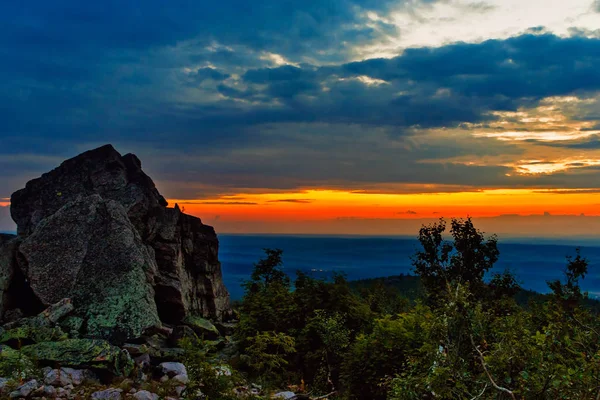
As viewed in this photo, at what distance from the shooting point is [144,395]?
12273 mm

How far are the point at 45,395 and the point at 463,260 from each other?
27554 mm

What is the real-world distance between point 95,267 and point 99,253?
0.77 meters

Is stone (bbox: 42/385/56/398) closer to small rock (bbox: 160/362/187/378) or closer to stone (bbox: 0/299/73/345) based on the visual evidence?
stone (bbox: 0/299/73/345)

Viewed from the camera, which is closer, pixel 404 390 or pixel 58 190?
pixel 404 390

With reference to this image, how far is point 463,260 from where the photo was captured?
107 ft

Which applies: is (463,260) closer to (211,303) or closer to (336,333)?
(336,333)

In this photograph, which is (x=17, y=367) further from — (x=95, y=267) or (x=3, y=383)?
(x=95, y=267)

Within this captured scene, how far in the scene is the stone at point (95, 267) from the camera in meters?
18.0

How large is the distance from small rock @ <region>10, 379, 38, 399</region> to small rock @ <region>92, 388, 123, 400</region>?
1429mm

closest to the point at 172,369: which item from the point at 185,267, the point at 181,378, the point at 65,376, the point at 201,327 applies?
the point at 181,378

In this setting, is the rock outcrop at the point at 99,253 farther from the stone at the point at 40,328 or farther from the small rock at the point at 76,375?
the small rock at the point at 76,375

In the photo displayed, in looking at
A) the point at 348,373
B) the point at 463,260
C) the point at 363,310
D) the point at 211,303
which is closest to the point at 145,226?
the point at 211,303

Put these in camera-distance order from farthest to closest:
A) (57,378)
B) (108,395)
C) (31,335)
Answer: (31,335) < (57,378) < (108,395)

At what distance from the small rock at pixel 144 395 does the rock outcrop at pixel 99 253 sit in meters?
5.61
